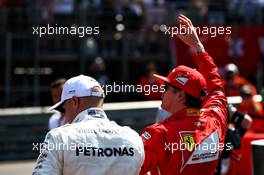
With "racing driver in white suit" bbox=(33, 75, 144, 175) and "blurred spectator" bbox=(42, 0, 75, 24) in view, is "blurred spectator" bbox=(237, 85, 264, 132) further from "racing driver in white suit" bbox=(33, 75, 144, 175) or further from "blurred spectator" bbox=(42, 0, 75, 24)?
"racing driver in white suit" bbox=(33, 75, 144, 175)

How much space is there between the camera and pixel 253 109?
11.0m

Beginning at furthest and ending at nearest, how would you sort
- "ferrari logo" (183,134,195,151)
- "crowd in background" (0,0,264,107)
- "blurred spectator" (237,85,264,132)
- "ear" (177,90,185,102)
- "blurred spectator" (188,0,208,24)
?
"blurred spectator" (188,0,208,24), "crowd in background" (0,0,264,107), "blurred spectator" (237,85,264,132), "ear" (177,90,185,102), "ferrari logo" (183,134,195,151)

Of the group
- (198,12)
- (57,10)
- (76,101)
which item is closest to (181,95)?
(76,101)

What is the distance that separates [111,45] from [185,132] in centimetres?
1142

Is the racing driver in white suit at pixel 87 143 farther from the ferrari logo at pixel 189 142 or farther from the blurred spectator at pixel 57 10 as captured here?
the blurred spectator at pixel 57 10

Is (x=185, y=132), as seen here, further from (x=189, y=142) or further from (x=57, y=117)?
(x=57, y=117)

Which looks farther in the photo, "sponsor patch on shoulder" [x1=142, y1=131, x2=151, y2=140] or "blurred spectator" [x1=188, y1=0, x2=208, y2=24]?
"blurred spectator" [x1=188, y1=0, x2=208, y2=24]

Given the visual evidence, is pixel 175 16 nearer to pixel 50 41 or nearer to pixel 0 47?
pixel 50 41

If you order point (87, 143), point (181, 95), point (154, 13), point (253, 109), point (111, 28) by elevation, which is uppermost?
point (154, 13)

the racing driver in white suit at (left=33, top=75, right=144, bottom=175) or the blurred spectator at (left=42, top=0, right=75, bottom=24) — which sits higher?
the blurred spectator at (left=42, top=0, right=75, bottom=24)

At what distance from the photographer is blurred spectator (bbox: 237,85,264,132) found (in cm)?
1059

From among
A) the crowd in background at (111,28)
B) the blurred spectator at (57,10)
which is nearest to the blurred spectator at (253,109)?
the crowd in background at (111,28)

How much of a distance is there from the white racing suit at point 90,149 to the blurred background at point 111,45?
9.92 metres

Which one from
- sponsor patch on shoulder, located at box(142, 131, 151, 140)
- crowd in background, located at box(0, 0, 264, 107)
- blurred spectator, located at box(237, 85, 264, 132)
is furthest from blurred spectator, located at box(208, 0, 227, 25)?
sponsor patch on shoulder, located at box(142, 131, 151, 140)
